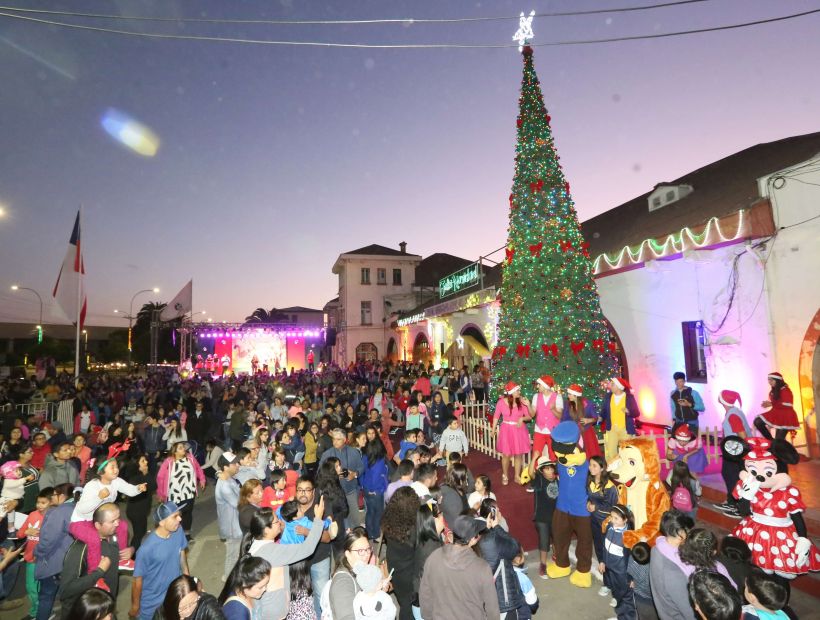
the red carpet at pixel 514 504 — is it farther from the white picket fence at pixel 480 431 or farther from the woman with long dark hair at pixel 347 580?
the woman with long dark hair at pixel 347 580

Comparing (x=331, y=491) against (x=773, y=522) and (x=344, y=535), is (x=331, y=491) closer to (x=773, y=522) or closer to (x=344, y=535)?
(x=344, y=535)

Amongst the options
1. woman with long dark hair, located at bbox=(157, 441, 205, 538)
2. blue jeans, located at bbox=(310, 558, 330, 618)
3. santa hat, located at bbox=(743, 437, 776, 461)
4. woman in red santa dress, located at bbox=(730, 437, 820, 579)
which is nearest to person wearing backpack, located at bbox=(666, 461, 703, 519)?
woman in red santa dress, located at bbox=(730, 437, 820, 579)

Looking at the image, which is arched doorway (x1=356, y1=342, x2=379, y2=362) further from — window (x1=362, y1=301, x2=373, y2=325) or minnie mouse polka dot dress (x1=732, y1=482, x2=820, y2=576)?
minnie mouse polka dot dress (x1=732, y1=482, x2=820, y2=576)

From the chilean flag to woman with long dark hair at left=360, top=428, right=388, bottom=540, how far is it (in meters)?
15.6

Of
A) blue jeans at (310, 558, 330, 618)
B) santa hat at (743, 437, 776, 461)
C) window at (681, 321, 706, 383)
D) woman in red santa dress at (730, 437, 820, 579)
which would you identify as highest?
window at (681, 321, 706, 383)

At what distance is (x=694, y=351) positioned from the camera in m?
11.5

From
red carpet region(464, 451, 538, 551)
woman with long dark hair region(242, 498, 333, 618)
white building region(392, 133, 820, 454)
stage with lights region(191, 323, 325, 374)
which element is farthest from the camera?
stage with lights region(191, 323, 325, 374)

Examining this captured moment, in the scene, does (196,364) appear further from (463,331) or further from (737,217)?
(737,217)

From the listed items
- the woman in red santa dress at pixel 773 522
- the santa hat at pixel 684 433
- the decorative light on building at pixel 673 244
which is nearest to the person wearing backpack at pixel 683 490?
the woman in red santa dress at pixel 773 522

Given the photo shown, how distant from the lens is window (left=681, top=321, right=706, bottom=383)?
36.9ft

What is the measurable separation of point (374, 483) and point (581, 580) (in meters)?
2.92

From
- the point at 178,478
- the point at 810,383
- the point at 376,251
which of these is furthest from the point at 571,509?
the point at 376,251

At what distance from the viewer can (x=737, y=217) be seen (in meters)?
9.27

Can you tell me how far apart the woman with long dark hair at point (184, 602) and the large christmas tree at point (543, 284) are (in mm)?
8896
